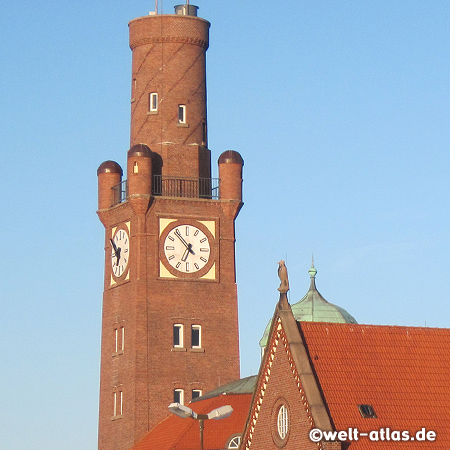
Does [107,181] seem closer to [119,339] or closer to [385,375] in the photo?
[119,339]

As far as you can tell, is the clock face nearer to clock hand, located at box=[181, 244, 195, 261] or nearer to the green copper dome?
clock hand, located at box=[181, 244, 195, 261]

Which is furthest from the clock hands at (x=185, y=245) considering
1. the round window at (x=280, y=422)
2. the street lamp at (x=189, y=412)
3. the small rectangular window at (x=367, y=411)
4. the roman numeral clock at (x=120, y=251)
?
the street lamp at (x=189, y=412)

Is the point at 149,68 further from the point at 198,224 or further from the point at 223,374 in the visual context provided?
the point at 223,374

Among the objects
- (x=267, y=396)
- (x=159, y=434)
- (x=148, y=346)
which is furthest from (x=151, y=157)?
(x=267, y=396)

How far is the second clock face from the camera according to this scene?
91.3m

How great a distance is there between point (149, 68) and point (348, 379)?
39209mm

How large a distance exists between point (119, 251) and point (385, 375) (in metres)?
34.5

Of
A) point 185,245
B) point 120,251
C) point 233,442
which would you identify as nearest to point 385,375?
point 233,442

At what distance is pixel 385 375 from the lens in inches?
2421

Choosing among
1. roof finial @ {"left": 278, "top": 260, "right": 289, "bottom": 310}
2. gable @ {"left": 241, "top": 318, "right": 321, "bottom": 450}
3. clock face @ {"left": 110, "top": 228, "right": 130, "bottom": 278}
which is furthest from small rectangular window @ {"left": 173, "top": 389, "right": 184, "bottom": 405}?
roof finial @ {"left": 278, "top": 260, "right": 289, "bottom": 310}

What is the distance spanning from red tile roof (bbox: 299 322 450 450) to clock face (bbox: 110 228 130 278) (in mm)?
31024

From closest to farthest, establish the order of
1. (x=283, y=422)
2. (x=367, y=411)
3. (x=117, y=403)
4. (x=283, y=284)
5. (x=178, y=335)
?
(x=367, y=411) → (x=283, y=422) → (x=283, y=284) → (x=178, y=335) → (x=117, y=403)

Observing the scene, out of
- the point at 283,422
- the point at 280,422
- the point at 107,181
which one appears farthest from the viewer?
the point at 107,181

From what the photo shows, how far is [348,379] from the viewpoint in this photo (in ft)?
200
